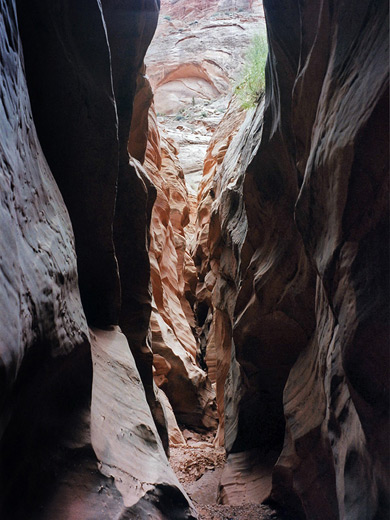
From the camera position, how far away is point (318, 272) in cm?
353

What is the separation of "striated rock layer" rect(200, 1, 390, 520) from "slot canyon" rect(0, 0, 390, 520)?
18mm

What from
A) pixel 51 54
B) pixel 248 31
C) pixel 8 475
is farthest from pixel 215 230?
pixel 248 31

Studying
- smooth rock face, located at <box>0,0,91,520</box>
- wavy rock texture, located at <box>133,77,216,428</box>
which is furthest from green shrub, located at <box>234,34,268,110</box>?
smooth rock face, located at <box>0,0,91,520</box>

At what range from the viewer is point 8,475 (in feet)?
7.91

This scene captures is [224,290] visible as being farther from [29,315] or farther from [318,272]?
[29,315]

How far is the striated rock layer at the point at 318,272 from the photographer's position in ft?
8.70

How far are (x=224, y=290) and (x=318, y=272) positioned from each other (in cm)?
567

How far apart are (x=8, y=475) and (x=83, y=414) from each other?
0.91 meters

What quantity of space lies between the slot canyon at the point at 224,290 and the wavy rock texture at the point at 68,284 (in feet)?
0.05

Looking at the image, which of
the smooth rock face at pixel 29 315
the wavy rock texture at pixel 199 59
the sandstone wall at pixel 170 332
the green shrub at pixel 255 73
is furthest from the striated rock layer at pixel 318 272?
the wavy rock texture at pixel 199 59

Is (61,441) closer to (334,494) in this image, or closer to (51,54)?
(334,494)

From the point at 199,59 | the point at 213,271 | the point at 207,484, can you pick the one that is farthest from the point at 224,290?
the point at 199,59

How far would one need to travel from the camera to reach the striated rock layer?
2652 millimetres

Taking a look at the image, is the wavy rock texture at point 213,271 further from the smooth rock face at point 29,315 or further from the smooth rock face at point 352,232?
the smooth rock face at point 29,315
